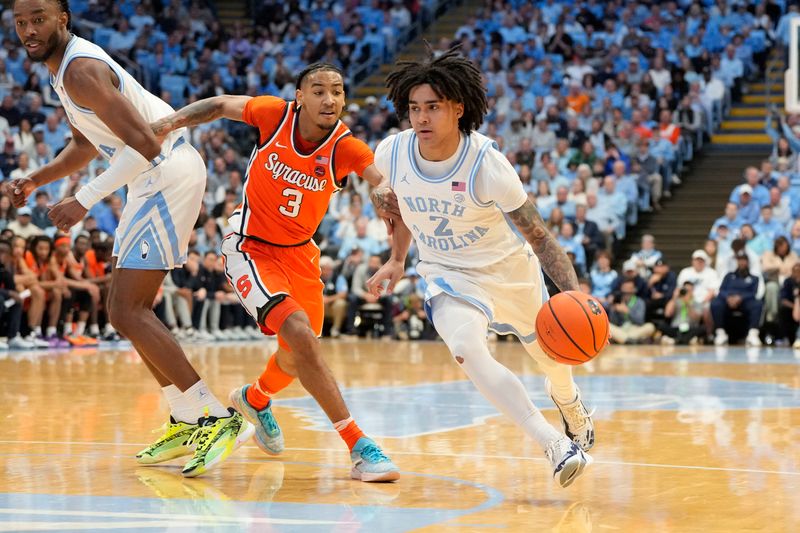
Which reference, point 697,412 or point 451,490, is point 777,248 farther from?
point 451,490

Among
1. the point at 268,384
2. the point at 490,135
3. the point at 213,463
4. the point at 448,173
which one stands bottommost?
the point at 213,463

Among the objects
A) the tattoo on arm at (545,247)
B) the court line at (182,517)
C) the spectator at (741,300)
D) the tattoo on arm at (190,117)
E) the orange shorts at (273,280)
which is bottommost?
the spectator at (741,300)

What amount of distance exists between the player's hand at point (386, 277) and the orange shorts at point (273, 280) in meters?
0.39

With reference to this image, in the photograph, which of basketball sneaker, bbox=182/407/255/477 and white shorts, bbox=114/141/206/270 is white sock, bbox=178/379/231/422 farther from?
white shorts, bbox=114/141/206/270

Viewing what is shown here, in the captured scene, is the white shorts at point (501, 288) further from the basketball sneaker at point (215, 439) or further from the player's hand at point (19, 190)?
the player's hand at point (19, 190)

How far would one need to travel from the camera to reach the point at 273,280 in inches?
250

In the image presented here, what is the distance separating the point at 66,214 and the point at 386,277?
5.23 feet

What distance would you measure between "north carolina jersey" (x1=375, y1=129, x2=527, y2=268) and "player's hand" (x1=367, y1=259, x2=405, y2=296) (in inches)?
5.9

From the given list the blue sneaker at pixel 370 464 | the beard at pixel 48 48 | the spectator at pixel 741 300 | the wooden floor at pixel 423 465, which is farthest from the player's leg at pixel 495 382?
the spectator at pixel 741 300

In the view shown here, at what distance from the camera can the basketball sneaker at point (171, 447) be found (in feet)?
20.5

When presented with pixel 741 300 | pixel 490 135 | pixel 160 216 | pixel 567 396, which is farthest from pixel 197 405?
pixel 490 135

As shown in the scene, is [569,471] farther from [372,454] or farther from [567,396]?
[567,396]

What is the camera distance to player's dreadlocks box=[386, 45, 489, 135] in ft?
19.3

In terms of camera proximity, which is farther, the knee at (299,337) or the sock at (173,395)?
the sock at (173,395)
